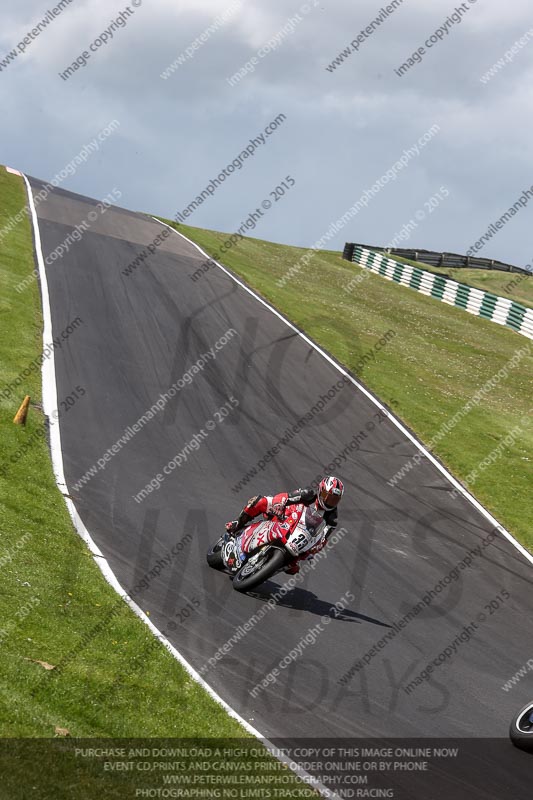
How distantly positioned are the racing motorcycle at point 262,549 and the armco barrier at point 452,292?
3044 cm

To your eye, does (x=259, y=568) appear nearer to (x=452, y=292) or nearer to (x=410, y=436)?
(x=410, y=436)

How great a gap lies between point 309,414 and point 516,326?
71.7ft

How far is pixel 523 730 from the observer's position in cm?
985

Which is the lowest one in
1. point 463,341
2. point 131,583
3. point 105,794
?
point 131,583

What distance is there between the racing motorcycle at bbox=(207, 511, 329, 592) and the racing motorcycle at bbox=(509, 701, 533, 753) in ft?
11.7

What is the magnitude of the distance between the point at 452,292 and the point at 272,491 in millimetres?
30930

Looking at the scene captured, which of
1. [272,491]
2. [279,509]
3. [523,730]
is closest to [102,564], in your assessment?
[279,509]

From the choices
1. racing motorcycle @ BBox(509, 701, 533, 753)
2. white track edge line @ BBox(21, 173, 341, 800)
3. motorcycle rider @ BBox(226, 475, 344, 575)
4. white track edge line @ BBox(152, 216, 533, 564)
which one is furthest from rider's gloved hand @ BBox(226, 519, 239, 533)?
white track edge line @ BBox(152, 216, 533, 564)

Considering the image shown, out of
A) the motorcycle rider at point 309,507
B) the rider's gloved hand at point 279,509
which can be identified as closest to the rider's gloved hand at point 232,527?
the motorcycle rider at point 309,507

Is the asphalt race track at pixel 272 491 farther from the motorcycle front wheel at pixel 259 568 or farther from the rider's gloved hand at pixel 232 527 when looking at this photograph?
the rider's gloved hand at pixel 232 527

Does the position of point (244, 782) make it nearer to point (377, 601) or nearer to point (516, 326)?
point (377, 601)

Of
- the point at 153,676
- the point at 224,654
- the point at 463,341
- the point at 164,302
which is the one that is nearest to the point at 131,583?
the point at 224,654

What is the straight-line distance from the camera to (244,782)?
755 centimetres

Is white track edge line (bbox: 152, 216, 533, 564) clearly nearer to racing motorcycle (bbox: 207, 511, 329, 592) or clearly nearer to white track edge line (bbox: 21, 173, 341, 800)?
racing motorcycle (bbox: 207, 511, 329, 592)
